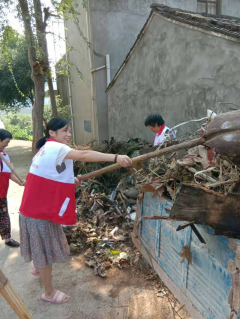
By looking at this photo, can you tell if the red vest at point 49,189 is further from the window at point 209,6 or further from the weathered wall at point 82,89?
the window at point 209,6

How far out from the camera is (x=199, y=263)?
161cm

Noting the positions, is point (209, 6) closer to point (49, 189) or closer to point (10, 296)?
point (49, 189)

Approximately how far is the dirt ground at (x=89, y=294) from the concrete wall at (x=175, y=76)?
277 cm

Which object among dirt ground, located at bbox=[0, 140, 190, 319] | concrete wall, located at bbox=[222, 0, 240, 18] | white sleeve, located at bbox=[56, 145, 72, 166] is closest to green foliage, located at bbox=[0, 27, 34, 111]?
concrete wall, located at bbox=[222, 0, 240, 18]

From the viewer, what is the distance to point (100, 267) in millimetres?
3129

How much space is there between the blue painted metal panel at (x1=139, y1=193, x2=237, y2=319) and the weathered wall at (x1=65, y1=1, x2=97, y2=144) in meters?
7.49

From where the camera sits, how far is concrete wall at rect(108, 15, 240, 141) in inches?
144

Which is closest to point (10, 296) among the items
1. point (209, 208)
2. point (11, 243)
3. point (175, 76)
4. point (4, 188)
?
point (209, 208)

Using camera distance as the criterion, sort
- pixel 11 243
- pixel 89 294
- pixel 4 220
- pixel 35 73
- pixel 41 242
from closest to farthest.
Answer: pixel 41 242 → pixel 89 294 → pixel 4 220 → pixel 11 243 → pixel 35 73

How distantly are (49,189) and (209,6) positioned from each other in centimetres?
1010

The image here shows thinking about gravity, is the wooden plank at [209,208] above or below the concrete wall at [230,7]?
below

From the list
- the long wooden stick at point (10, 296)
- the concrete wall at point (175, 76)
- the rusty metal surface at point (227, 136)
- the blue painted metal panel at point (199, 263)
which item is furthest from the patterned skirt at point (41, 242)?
the concrete wall at point (175, 76)

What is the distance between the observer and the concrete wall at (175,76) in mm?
3670

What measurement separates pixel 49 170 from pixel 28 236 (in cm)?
75
